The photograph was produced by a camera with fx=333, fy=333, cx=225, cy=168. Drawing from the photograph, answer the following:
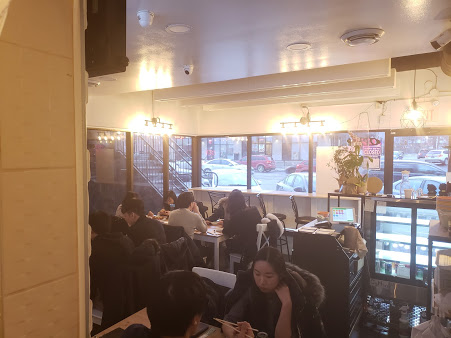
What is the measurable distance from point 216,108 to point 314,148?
101 inches

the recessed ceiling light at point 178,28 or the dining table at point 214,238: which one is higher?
the recessed ceiling light at point 178,28

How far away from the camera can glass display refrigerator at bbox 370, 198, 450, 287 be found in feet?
13.4

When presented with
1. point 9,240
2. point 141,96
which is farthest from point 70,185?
point 141,96

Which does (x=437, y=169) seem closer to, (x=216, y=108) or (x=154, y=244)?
(x=216, y=108)

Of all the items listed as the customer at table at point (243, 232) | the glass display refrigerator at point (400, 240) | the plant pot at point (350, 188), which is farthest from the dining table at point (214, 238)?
the glass display refrigerator at point (400, 240)

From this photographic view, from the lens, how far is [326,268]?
3.43m

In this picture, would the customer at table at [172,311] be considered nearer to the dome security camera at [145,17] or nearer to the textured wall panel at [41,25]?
the textured wall panel at [41,25]

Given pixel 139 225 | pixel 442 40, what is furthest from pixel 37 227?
pixel 139 225

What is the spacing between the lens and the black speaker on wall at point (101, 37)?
0.96m

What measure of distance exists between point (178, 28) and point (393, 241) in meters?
3.69

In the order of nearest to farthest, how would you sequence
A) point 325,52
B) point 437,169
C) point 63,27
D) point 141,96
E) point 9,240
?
point 9,240, point 63,27, point 325,52, point 437,169, point 141,96

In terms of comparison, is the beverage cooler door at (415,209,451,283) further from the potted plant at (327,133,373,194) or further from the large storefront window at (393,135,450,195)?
the large storefront window at (393,135,450,195)

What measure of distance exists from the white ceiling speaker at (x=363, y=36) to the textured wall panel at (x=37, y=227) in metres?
2.56

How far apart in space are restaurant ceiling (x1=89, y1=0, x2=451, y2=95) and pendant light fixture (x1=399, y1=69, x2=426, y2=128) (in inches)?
128
